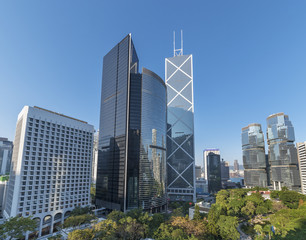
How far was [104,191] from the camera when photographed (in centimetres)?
8981

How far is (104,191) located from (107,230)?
5435 centimetres

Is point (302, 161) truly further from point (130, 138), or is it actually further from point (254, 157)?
point (130, 138)

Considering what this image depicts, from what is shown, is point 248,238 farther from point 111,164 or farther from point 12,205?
point 12,205

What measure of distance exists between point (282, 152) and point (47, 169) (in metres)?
154

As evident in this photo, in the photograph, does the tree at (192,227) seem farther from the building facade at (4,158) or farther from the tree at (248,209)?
the building facade at (4,158)

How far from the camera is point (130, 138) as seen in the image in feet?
287

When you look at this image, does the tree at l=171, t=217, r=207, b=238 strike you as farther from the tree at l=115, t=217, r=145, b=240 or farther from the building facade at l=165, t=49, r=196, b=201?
the building facade at l=165, t=49, r=196, b=201

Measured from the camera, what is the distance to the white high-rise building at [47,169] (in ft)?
203

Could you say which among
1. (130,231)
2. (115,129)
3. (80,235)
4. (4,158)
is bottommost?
(130,231)

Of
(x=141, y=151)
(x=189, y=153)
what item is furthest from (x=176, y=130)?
(x=141, y=151)

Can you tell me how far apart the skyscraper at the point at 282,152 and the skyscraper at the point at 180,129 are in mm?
63598

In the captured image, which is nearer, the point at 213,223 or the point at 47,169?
the point at 213,223

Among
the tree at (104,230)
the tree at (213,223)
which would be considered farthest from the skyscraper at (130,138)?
the tree at (213,223)

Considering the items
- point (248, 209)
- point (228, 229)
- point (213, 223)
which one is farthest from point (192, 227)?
point (248, 209)
